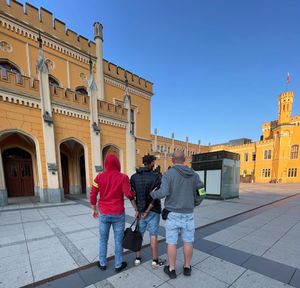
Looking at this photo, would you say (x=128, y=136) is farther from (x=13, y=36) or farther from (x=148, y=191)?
(x=148, y=191)

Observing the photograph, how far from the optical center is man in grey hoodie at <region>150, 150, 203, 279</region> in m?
2.50

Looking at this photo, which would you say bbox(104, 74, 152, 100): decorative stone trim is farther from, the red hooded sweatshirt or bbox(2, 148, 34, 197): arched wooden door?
the red hooded sweatshirt

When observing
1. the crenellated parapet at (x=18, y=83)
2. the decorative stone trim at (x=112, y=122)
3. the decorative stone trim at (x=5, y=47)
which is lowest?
the decorative stone trim at (x=112, y=122)

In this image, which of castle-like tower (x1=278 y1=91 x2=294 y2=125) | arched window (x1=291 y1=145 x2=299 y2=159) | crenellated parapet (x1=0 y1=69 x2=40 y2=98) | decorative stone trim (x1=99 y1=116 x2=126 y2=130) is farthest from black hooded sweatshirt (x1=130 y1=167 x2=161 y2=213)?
arched window (x1=291 y1=145 x2=299 y2=159)

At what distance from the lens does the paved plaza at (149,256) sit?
257cm

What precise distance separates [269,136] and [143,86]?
1356 inches

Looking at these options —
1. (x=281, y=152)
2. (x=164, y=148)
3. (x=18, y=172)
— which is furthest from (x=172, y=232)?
(x=281, y=152)

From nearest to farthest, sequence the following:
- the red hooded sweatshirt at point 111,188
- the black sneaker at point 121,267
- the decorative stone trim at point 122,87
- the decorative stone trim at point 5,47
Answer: the red hooded sweatshirt at point 111,188, the black sneaker at point 121,267, the decorative stone trim at point 5,47, the decorative stone trim at point 122,87

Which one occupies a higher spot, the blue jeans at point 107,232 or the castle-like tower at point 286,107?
the castle-like tower at point 286,107

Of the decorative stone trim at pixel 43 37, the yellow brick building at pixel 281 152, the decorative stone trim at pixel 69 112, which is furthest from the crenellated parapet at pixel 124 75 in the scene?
the yellow brick building at pixel 281 152

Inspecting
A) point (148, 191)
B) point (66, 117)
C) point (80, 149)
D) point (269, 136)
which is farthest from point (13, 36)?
point (269, 136)

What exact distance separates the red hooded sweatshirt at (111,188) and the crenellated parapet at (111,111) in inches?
362

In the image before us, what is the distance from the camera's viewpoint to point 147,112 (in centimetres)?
1834

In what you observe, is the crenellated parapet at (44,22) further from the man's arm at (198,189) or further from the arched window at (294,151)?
the arched window at (294,151)
